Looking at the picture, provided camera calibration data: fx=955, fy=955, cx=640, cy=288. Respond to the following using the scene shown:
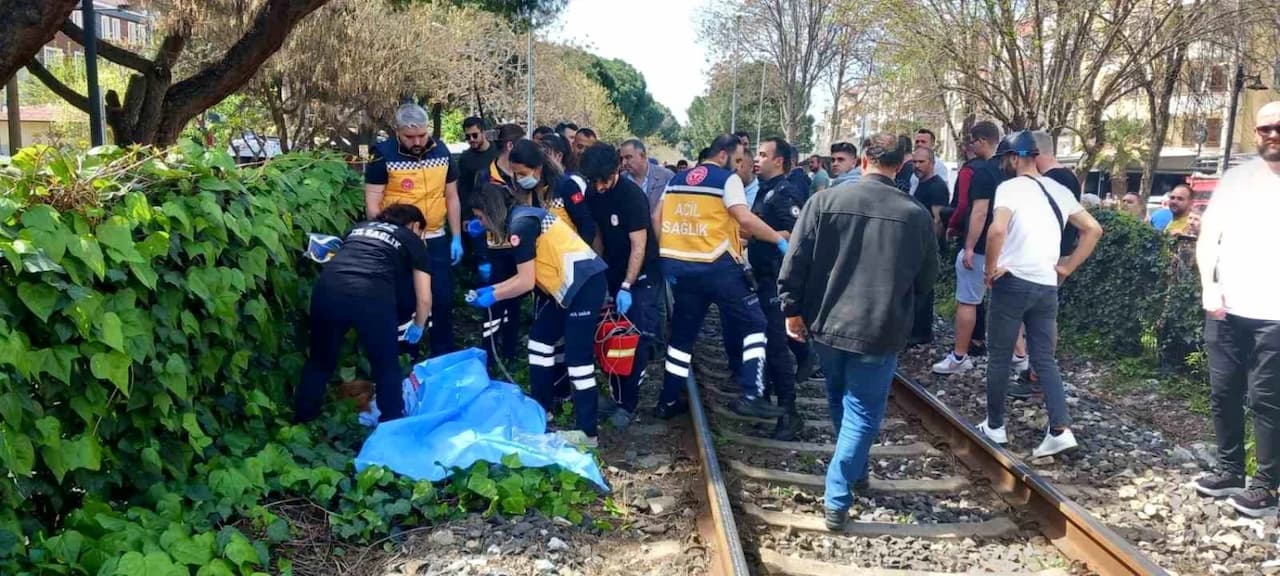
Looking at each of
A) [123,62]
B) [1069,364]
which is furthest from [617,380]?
[123,62]

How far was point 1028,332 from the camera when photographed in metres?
6.06

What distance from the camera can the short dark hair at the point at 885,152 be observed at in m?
4.84

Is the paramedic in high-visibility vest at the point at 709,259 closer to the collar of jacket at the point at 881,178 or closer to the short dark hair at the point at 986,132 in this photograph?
the collar of jacket at the point at 881,178

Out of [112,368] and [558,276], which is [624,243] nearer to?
[558,276]

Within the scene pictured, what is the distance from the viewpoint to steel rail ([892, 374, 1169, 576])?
14.2 feet

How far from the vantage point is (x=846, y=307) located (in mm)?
4711

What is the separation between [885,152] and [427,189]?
11.1ft

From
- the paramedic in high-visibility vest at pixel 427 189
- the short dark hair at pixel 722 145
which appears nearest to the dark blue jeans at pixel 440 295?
the paramedic in high-visibility vest at pixel 427 189

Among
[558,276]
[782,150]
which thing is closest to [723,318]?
[558,276]

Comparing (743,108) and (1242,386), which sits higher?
(743,108)

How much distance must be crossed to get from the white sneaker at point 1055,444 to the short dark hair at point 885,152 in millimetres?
2268

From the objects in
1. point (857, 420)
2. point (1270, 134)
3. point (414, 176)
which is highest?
point (1270, 134)

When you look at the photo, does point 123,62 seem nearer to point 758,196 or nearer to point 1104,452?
point 758,196

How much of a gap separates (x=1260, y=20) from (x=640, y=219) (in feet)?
35.5
